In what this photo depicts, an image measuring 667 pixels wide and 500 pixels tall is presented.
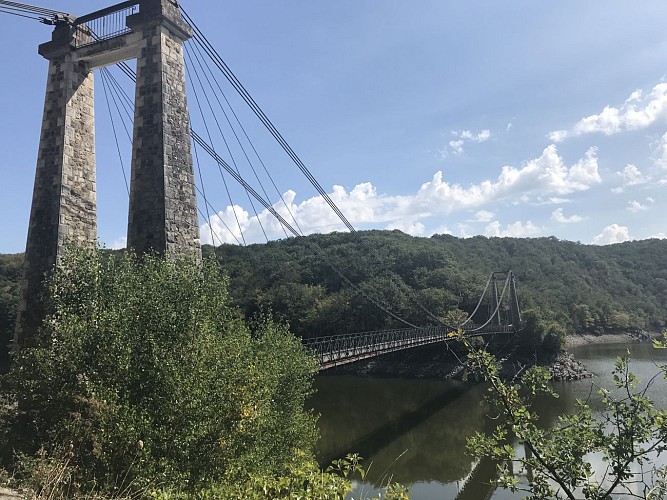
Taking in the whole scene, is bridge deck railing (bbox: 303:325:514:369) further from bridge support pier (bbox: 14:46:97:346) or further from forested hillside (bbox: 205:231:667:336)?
forested hillside (bbox: 205:231:667:336)

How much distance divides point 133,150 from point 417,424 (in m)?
19.9

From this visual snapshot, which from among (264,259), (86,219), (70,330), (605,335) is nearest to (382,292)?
(264,259)

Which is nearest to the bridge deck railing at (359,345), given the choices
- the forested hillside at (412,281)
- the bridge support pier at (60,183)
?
the bridge support pier at (60,183)

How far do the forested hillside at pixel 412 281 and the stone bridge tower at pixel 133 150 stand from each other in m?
25.8

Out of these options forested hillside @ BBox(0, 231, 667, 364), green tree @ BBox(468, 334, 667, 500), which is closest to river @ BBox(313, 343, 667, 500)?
green tree @ BBox(468, 334, 667, 500)

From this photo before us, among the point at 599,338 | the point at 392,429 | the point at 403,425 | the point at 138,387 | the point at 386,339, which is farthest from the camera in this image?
the point at 599,338

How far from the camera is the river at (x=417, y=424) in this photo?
15.7 m

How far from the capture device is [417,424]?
23.7 m

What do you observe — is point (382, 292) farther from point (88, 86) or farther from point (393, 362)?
point (88, 86)

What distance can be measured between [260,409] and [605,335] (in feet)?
223

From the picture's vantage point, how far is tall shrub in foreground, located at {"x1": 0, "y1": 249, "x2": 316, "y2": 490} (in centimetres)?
534

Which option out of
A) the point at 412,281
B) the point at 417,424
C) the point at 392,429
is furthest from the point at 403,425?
the point at 412,281

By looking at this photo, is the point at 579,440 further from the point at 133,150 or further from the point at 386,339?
the point at 386,339

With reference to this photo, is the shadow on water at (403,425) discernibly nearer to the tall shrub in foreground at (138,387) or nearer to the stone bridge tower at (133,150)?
the tall shrub in foreground at (138,387)
